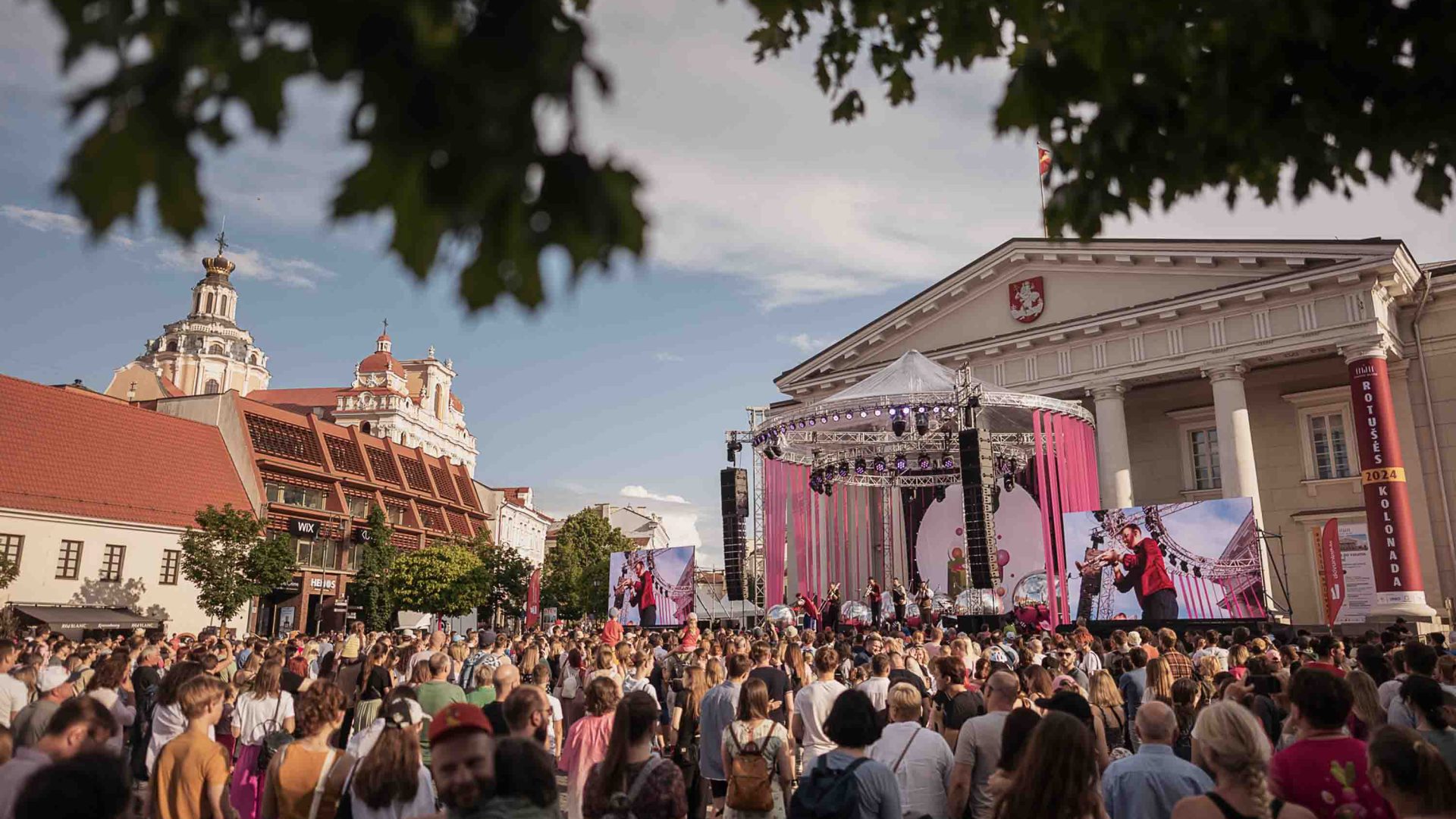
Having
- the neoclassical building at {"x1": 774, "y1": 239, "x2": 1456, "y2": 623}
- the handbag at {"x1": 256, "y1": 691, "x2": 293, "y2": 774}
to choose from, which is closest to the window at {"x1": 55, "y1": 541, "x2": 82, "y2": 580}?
the neoclassical building at {"x1": 774, "y1": 239, "x2": 1456, "y2": 623}

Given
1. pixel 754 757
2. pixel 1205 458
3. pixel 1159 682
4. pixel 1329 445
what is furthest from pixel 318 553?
pixel 1159 682

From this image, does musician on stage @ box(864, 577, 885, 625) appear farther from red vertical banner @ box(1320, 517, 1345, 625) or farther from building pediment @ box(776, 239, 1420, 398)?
red vertical banner @ box(1320, 517, 1345, 625)

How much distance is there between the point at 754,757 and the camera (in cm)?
559

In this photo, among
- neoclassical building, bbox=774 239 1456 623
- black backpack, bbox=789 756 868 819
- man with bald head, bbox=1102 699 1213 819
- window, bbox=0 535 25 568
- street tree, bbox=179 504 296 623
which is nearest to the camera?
man with bald head, bbox=1102 699 1213 819

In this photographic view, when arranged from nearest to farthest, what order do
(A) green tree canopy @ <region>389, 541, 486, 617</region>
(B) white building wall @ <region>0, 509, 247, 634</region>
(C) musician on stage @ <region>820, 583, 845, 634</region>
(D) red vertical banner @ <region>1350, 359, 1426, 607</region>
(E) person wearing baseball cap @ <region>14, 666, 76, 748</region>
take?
(E) person wearing baseball cap @ <region>14, 666, 76, 748</region>
(D) red vertical banner @ <region>1350, 359, 1426, 607</region>
(C) musician on stage @ <region>820, 583, 845, 634</region>
(B) white building wall @ <region>0, 509, 247, 634</region>
(A) green tree canopy @ <region>389, 541, 486, 617</region>

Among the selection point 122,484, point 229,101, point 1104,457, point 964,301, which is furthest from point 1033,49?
point 122,484

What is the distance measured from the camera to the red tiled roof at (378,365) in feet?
289

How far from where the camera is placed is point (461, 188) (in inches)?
71.8

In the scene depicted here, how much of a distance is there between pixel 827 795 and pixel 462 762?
1.91 metres

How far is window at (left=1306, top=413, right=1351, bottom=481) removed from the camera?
2530 cm

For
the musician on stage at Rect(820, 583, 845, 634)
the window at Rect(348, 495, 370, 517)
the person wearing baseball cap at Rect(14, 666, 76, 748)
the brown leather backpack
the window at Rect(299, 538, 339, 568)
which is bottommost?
the brown leather backpack

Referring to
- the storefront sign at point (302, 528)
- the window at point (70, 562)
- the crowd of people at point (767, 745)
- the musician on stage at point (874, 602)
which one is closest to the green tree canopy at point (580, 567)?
the storefront sign at point (302, 528)

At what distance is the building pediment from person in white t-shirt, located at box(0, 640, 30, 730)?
26345mm

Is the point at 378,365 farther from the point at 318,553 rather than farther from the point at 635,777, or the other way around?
the point at 635,777
